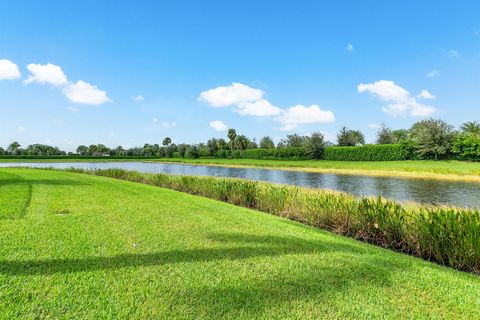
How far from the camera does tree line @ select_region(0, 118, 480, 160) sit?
41.6 meters

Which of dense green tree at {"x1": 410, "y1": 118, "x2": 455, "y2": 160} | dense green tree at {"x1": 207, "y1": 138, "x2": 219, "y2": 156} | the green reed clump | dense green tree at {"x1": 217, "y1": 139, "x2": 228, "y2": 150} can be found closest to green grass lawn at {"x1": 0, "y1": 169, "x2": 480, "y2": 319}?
the green reed clump

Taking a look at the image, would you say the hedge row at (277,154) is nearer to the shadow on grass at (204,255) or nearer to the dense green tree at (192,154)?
the dense green tree at (192,154)

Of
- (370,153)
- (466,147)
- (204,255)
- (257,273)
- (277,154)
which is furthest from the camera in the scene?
(277,154)

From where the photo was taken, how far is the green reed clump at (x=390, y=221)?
5.68 metres

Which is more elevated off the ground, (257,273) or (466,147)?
(466,147)

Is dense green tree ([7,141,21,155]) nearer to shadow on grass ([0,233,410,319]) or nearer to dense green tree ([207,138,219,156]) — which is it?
dense green tree ([207,138,219,156])

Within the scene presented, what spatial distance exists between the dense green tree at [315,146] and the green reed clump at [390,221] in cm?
4674

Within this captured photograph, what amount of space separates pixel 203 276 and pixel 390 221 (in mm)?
4961

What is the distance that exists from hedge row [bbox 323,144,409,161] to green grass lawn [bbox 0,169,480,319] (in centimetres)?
4504

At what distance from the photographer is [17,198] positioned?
874cm

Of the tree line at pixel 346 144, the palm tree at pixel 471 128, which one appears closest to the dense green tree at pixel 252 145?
the tree line at pixel 346 144

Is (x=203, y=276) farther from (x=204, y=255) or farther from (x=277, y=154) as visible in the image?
(x=277, y=154)

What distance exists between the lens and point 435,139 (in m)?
42.3

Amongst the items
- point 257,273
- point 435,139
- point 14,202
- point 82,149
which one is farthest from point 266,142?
point 257,273
